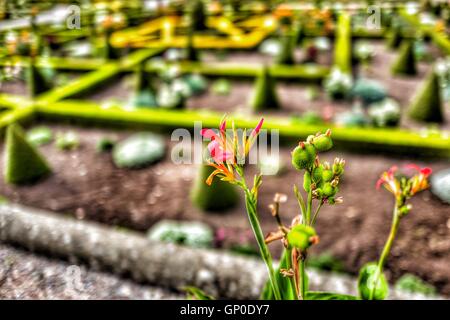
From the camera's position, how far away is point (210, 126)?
804 centimetres

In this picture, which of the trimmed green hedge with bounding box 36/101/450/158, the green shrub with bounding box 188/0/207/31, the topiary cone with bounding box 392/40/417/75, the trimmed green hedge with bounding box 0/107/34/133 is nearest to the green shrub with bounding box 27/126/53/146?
the trimmed green hedge with bounding box 0/107/34/133

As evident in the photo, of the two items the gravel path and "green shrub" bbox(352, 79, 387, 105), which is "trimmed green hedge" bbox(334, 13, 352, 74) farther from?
the gravel path

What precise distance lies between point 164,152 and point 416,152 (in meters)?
4.61

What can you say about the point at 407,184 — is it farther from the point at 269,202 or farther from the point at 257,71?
the point at 257,71

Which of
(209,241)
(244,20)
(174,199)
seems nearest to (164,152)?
(174,199)

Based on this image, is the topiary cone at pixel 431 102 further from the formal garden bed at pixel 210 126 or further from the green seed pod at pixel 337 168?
the green seed pod at pixel 337 168

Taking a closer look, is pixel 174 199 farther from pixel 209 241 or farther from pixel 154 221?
pixel 209 241

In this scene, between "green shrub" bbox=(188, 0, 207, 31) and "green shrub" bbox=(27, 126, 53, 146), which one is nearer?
"green shrub" bbox=(27, 126, 53, 146)

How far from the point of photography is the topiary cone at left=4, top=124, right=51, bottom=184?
6422 mm

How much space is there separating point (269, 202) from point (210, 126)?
2408 mm

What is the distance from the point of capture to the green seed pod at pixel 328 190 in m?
1.13

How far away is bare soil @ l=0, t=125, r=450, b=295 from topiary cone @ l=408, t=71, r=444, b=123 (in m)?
2.39

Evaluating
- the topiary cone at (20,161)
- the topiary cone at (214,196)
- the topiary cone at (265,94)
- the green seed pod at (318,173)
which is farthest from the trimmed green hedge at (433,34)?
the green seed pod at (318,173)

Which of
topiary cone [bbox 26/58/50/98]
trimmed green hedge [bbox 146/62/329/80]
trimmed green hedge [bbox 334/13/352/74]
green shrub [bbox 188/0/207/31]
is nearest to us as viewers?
topiary cone [bbox 26/58/50/98]
